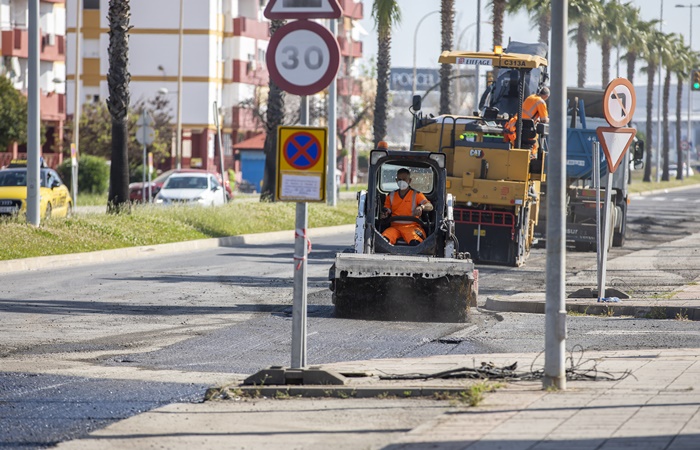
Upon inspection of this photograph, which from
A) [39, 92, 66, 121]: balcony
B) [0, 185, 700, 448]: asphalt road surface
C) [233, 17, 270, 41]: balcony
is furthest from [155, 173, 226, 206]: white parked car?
[233, 17, 270, 41]: balcony

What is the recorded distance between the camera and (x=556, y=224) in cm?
969

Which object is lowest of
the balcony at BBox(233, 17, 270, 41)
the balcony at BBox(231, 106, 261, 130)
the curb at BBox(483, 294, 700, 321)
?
the curb at BBox(483, 294, 700, 321)

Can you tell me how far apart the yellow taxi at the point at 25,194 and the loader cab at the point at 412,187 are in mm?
15354

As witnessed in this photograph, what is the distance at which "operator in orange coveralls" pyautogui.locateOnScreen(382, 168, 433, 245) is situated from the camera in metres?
17.0

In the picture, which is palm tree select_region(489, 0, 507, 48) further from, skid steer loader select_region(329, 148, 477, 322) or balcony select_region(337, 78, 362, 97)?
balcony select_region(337, 78, 362, 97)

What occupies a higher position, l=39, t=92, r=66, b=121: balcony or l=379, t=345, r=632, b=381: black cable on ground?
l=39, t=92, r=66, b=121: balcony

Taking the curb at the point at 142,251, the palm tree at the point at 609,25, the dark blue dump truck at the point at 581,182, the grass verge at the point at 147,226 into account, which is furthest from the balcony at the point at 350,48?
the dark blue dump truck at the point at 581,182

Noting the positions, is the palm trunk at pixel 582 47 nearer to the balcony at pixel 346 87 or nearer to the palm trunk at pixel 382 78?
the balcony at pixel 346 87

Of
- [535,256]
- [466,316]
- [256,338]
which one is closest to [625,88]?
[466,316]

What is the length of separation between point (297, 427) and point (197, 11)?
232 ft

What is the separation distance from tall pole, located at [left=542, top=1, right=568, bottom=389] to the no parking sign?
1.67 metres

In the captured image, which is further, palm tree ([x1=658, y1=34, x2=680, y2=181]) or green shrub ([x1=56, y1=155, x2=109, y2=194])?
palm tree ([x1=658, y1=34, x2=680, y2=181])

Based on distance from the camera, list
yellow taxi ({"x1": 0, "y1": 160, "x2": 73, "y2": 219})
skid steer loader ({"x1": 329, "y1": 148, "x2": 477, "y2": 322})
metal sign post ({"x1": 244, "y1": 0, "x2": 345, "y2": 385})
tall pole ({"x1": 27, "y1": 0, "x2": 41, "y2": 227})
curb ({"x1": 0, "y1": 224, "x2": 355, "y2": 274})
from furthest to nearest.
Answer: yellow taxi ({"x1": 0, "y1": 160, "x2": 73, "y2": 219}) → tall pole ({"x1": 27, "y1": 0, "x2": 41, "y2": 227}) → curb ({"x1": 0, "y1": 224, "x2": 355, "y2": 274}) → skid steer loader ({"x1": 329, "y1": 148, "x2": 477, "y2": 322}) → metal sign post ({"x1": 244, "y1": 0, "x2": 345, "y2": 385})

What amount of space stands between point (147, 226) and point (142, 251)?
8.21ft
